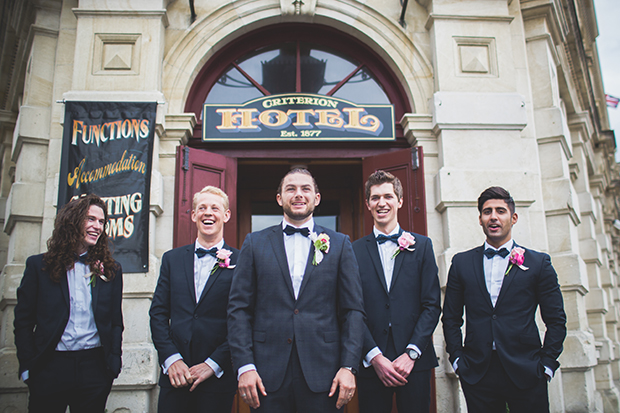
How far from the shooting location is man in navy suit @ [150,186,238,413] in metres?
3.19

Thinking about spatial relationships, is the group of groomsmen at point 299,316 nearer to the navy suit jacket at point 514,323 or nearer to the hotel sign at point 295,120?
the navy suit jacket at point 514,323

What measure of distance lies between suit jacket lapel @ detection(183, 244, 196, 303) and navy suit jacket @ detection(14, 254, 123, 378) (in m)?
0.62

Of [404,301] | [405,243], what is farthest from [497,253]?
[404,301]

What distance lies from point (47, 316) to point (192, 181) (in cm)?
260

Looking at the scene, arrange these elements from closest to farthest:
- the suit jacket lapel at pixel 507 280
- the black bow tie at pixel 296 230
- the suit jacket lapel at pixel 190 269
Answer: the black bow tie at pixel 296 230 → the suit jacket lapel at pixel 507 280 → the suit jacket lapel at pixel 190 269

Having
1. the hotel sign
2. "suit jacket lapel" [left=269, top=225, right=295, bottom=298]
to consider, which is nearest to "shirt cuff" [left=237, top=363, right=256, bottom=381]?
"suit jacket lapel" [left=269, top=225, right=295, bottom=298]

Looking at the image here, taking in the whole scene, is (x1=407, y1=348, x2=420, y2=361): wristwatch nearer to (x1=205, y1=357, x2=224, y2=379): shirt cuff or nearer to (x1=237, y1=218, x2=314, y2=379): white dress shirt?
(x1=237, y1=218, x2=314, y2=379): white dress shirt

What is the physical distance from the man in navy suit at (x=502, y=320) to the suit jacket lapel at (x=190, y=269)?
1.86 metres

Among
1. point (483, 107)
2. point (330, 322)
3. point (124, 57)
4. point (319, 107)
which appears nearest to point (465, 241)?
point (483, 107)

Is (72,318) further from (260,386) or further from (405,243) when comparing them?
(405,243)

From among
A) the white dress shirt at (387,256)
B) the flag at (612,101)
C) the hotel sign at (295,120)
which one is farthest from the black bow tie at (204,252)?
the flag at (612,101)

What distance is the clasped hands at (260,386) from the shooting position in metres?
2.66

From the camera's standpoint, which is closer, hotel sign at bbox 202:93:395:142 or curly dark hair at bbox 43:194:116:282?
curly dark hair at bbox 43:194:116:282

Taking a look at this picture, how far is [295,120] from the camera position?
241 inches
